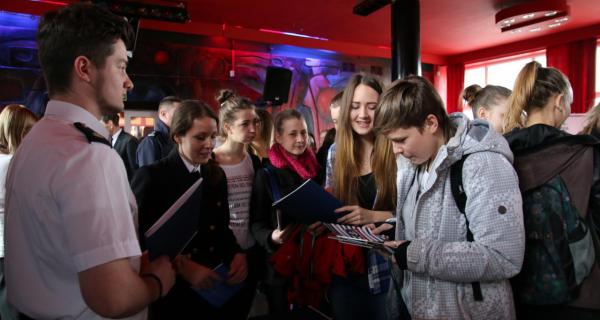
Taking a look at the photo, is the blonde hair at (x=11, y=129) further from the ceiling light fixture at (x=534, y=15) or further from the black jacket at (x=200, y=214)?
the ceiling light fixture at (x=534, y=15)

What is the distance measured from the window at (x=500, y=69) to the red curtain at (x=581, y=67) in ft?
2.02

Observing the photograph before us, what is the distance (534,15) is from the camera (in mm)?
5824

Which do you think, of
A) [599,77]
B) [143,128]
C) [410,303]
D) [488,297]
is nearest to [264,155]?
[410,303]

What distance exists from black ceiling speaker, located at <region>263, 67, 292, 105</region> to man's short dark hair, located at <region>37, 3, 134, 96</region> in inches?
229

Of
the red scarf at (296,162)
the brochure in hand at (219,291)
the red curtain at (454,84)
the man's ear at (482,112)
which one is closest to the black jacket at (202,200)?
the brochure in hand at (219,291)

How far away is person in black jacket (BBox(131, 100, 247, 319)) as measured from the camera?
6.13 feet

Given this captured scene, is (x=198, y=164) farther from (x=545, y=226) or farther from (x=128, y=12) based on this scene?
(x=128, y=12)

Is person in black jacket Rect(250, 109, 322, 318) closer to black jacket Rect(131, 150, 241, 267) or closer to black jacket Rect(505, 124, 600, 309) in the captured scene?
black jacket Rect(131, 150, 241, 267)

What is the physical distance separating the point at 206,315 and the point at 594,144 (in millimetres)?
1786

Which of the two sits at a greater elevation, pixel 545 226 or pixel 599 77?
pixel 599 77

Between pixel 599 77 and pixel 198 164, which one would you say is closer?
pixel 198 164

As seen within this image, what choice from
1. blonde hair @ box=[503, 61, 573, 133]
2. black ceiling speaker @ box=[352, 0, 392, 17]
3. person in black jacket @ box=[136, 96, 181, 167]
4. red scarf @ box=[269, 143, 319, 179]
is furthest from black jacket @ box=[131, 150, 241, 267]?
black ceiling speaker @ box=[352, 0, 392, 17]

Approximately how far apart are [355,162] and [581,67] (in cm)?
752

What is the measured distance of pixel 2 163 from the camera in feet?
8.51
